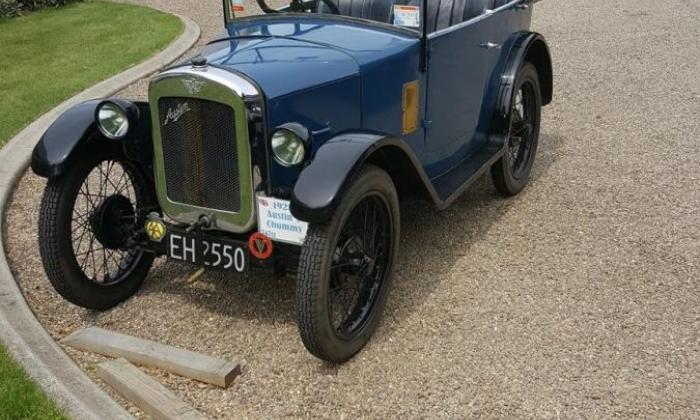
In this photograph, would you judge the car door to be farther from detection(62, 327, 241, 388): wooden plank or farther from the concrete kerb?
the concrete kerb

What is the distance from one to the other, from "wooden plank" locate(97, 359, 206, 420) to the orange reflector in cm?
66

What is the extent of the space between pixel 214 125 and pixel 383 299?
3.60 feet

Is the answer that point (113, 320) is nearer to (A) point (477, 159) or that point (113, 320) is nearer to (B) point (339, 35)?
(B) point (339, 35)

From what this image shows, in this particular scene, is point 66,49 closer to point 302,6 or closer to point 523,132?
point 302,6

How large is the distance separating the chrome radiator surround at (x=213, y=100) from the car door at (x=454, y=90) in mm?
1190

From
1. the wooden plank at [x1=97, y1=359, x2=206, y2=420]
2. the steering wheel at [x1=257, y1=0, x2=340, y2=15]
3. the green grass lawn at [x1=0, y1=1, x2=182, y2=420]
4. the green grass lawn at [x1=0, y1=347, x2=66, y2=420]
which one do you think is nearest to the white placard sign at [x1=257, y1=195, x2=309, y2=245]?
the wooden plank at [x1=97, y1=359, x2=206, y2=420]

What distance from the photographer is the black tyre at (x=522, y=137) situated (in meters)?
4.65

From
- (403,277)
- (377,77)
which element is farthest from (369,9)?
(403,277)

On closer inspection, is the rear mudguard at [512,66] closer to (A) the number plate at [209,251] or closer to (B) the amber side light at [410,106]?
(B) the amber side light at [410,106]

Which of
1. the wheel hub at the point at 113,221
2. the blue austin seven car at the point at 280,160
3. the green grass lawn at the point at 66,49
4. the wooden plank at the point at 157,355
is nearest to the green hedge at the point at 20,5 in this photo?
the green grass lawn at the point at 66,49

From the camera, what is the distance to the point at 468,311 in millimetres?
3461

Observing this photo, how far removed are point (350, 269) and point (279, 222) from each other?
42cm

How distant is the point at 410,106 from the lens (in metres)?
3.63

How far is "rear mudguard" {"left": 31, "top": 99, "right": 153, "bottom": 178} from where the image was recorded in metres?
3.20
